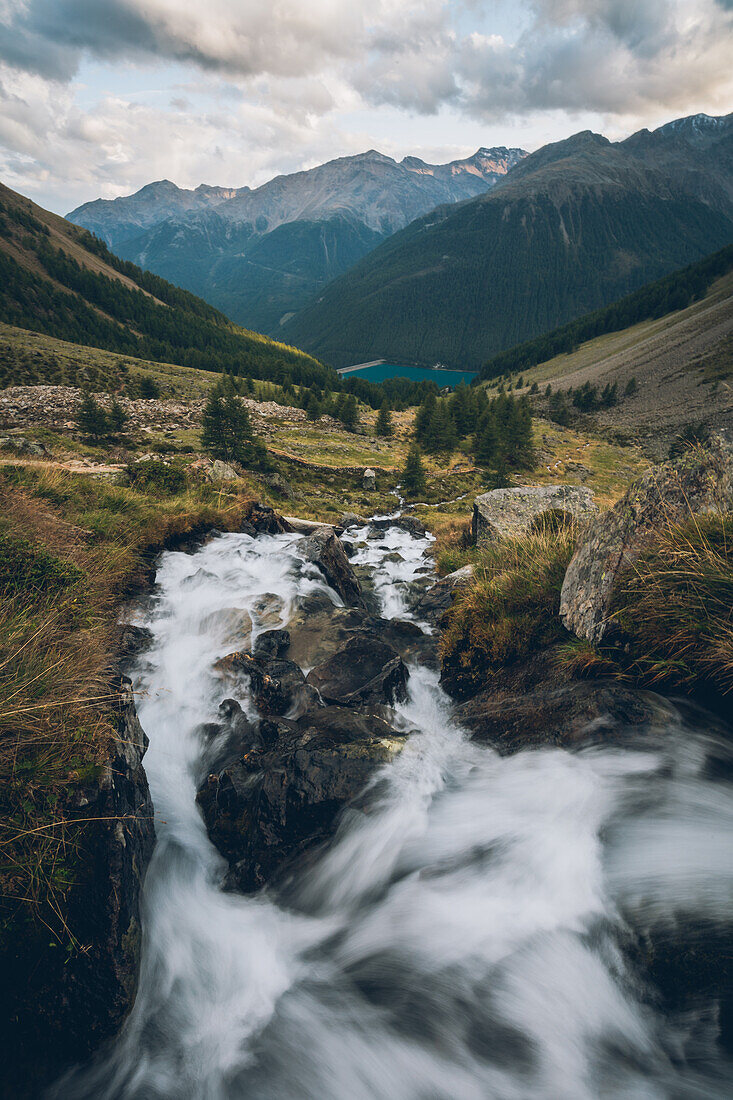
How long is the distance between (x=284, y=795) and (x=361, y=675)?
317 centimetres

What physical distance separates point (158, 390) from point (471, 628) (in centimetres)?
5107

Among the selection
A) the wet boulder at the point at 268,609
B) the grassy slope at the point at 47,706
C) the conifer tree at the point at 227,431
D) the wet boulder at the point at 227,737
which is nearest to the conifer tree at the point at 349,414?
the conifer tree at the point at 227,431

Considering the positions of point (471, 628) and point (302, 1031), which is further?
point (471, 628)

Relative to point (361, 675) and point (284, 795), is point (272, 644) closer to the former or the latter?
point (361, 675)

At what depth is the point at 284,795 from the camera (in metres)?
5.40

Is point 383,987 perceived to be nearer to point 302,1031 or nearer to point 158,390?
point 302,1031

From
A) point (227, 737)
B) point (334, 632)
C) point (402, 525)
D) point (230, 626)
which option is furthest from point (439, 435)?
point (227, 737)

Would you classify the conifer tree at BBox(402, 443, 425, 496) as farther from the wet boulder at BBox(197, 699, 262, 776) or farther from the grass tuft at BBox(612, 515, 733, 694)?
the grass tuft at BBox(612, 515, 733, 694)

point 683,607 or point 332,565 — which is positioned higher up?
point 683,607

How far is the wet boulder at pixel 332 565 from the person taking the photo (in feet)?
41.4

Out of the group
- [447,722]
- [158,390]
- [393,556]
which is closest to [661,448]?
[393,556]

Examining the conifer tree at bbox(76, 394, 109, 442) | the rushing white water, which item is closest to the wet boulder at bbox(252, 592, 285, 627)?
the rushing white water

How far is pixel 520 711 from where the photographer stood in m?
5.90

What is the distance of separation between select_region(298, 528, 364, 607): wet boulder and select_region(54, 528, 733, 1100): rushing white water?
6.84 metres
